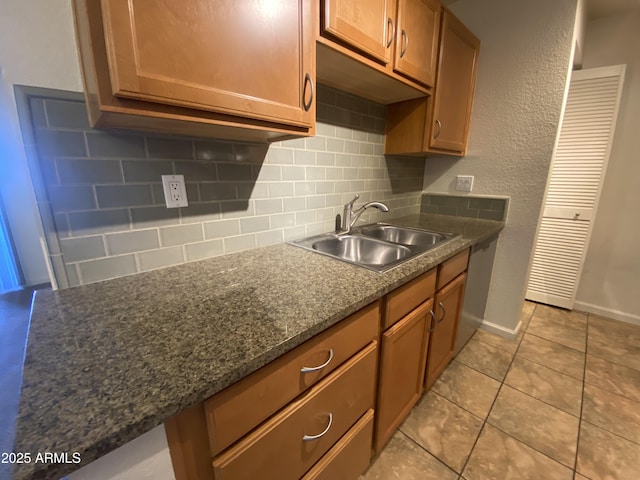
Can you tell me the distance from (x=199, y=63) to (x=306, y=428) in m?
1.01

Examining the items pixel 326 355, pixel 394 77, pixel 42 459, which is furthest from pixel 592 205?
pixel 42 459

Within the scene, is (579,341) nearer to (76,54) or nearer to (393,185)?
(393,185)

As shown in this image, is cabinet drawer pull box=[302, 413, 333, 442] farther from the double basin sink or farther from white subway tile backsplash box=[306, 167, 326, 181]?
white subway tile backsplash box=[306, 167, 326, 181]

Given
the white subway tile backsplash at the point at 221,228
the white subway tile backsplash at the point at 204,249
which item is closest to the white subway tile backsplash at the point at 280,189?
the white subway tile backsplash at the point at 221,228

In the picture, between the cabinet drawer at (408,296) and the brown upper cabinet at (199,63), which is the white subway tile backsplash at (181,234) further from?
the cabinet drawer at (408,296)

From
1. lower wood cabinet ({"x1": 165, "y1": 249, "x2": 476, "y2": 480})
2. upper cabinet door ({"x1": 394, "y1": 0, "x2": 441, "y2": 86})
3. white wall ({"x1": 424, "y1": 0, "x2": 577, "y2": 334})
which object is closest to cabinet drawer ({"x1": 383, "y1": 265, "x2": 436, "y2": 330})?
lower wood cabinet ({"x1": 165, "y1": 249, "x2": 476, "y2": 480})

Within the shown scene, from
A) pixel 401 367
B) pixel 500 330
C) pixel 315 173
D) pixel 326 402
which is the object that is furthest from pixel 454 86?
pixel 326 402

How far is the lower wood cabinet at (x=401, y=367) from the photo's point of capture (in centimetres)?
104

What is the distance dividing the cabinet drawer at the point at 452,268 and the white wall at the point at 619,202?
1714mm

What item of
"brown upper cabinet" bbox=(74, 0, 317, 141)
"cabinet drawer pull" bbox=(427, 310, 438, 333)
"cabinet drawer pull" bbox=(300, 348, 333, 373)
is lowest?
"cabinet drawer pull" bbox=(427, 310, 438, 333)

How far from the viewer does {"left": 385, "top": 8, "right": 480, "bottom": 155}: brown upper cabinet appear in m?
1.56

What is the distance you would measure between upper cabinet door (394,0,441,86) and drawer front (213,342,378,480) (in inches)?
51.1

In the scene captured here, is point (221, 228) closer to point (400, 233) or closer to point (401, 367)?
point (401, 367)

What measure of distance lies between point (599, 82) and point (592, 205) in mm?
933
